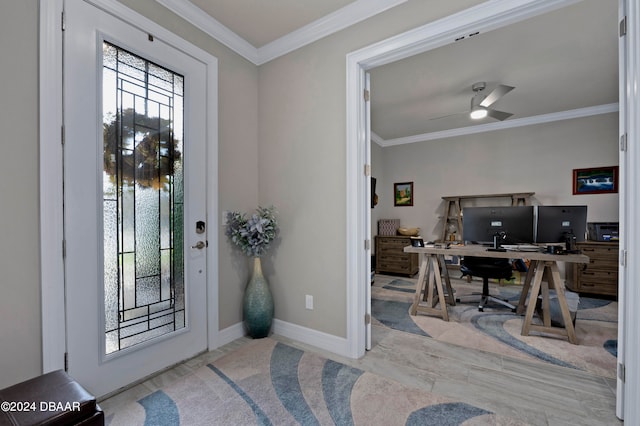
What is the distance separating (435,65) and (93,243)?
11.2ft

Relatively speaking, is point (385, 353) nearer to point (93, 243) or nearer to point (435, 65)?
point (93, 243)

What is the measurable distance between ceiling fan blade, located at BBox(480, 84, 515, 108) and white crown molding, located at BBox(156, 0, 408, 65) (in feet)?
5.42

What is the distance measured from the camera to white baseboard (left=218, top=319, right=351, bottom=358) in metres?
2.31

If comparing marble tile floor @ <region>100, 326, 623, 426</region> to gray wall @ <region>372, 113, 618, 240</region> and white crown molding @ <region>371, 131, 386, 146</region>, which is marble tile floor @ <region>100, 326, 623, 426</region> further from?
white crown molding @ <region>371, 131, 386, 146</region>

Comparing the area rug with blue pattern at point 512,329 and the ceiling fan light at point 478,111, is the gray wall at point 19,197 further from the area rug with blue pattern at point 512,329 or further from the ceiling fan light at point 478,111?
the ceiling fan light at point 478,111

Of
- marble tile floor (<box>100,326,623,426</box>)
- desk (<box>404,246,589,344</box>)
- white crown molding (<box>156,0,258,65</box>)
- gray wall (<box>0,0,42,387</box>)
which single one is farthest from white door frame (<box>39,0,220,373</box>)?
desk (<box>404,246,589,344</box>)

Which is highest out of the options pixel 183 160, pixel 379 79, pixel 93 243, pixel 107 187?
pixel 379 79

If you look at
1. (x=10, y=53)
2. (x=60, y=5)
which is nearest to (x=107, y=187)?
(x=10, y=53)

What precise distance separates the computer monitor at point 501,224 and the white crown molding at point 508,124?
2577 millimetres

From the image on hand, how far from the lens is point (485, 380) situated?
6.36ft

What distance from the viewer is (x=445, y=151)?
5.39m

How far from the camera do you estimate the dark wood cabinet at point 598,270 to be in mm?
3812

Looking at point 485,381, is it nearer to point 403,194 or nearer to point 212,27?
point 212,27

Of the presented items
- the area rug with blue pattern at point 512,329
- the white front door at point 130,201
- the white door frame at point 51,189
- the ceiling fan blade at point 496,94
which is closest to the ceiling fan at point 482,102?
the ceiling fan blade at point 496,94
